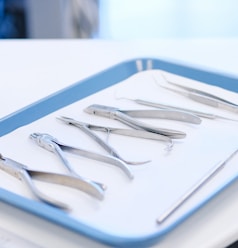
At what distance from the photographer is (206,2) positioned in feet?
5.47

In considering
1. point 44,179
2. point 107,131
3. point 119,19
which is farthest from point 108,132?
point 119,19

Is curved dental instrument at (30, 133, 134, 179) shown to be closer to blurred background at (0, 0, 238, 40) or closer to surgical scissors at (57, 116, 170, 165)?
surgical scissors at (57, 116, 170, 165)

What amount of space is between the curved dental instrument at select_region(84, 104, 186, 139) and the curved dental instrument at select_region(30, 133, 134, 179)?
7 cm

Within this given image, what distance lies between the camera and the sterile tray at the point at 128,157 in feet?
1.30

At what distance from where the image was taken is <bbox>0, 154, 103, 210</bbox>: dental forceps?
410 mm

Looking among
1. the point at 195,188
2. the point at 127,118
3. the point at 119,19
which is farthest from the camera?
the point at 119,19

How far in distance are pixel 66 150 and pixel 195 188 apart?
12 cm

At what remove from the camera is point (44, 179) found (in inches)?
17.4

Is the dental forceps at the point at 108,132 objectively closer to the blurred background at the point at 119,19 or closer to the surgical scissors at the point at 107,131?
the surgical scissors at the point at 107,131

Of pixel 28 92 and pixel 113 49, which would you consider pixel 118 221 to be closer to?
pixel 28 92

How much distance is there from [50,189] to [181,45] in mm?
473

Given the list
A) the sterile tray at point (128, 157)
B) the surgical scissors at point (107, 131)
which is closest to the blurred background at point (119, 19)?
the sterile tray at point (128, 157)

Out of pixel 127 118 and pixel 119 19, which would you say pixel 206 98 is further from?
pixel 119 19

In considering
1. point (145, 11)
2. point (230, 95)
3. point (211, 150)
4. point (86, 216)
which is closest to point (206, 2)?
point (145, 11)
